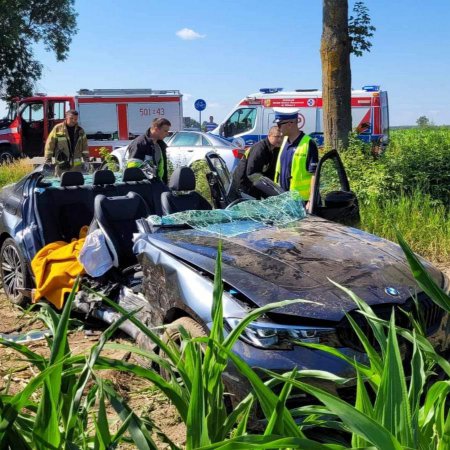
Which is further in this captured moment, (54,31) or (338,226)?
(54,31)

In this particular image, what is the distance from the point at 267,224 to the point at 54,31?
34.4m

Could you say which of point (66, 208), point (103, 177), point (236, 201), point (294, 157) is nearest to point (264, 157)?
point (294, 157)

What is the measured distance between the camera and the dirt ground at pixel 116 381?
312 centimetres

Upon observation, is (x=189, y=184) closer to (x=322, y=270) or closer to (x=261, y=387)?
(x=322, y=270)

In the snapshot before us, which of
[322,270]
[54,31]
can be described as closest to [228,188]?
[322,270]

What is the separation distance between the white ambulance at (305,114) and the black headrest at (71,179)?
1406 centimetres

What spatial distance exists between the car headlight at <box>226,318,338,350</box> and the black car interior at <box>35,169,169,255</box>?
2.39 metres

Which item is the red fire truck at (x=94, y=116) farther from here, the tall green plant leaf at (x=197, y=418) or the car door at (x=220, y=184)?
the tall green plant leaf at (x=197, y=418)

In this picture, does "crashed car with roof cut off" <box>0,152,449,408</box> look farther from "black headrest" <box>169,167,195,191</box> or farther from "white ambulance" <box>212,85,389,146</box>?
"white ambulance" <box>212,85,389,146</box>

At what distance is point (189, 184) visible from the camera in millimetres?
5059

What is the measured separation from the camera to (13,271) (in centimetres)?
558

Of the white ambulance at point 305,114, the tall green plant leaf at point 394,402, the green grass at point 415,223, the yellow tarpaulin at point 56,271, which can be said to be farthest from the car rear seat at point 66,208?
the white ambulance at point 305,114

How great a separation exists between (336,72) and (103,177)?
474 centimetres

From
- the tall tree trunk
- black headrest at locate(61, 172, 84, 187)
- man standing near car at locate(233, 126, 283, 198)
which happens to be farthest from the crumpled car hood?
the tall tree trunk
